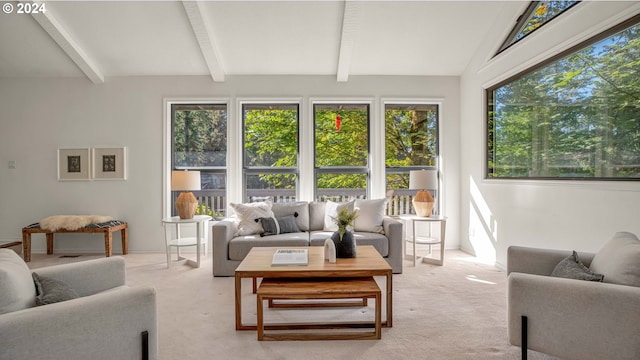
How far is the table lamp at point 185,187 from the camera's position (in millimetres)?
4465

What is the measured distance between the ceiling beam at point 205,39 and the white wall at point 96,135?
31 centimetres

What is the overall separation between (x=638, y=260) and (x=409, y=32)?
363 cm

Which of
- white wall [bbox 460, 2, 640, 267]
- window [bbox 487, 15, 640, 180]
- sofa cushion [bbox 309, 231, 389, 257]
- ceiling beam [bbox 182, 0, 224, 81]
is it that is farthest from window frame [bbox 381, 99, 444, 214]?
ceiling beam [bbox 182, 0, 224, 81]

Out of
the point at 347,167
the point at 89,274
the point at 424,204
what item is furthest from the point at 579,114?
the point at 89,274

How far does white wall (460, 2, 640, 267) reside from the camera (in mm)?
2783

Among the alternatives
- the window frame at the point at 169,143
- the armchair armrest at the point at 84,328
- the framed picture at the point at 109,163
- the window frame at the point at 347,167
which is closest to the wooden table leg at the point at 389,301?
the armchair armrest at the point at 84,328

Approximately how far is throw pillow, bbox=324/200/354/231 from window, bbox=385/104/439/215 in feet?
3.75

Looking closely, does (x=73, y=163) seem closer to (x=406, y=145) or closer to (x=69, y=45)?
(x=69, y=45)

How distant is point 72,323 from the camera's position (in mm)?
1566

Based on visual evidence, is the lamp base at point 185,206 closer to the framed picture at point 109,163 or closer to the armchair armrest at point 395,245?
the framed picture at point 109,163

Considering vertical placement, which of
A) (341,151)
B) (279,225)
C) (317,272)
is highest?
(341,151)

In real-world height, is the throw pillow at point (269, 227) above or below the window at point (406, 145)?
below

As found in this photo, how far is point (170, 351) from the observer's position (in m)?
2.26

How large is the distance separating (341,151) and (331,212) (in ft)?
3.83
